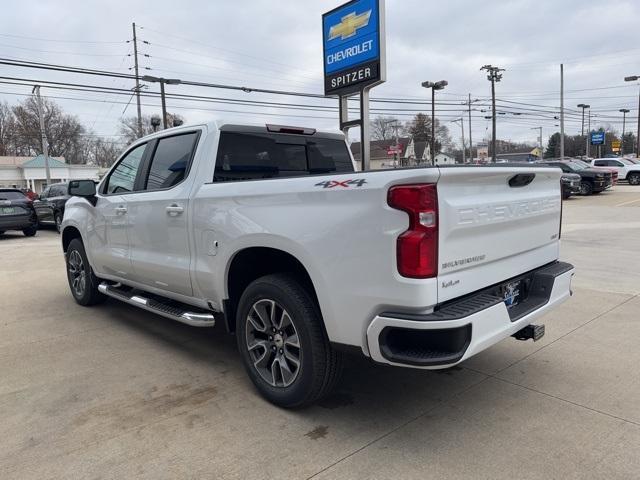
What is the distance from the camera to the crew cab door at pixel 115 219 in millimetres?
4855

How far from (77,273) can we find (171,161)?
285 centimetres

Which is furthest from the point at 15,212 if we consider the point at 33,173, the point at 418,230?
the point at 33,173

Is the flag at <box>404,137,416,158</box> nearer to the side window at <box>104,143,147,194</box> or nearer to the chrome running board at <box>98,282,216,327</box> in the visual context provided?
the side window at <box>104,143,147,194</box>

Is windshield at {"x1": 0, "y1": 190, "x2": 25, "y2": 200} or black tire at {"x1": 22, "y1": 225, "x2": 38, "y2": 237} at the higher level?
windshield at {"x1": 0, "y1": 190, "x2": 25, "y2": 200}

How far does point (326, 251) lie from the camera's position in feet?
9.23

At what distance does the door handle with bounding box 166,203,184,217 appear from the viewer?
3.96 meters

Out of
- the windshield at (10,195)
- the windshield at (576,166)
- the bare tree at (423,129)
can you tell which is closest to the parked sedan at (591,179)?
the windshield at (576,166)

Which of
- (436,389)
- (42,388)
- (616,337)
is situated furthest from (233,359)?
(616,337)

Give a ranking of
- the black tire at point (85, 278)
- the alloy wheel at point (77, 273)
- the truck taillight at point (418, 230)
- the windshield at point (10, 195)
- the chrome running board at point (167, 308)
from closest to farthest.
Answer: the truck taillight at point (418, 230), the chrome running board at point (167, 308), the black tire at point (85, 278), the alloy wheel at point (77, 273), the windshield at point (10, 195)

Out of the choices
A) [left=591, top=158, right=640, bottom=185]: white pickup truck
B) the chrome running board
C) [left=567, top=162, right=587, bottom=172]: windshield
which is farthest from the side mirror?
[left=591, top=158, right=640, bottom=185]: white pickup truck

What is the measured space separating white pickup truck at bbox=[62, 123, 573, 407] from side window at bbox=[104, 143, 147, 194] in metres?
0.06

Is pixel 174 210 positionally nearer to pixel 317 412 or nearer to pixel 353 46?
pixel 317 412

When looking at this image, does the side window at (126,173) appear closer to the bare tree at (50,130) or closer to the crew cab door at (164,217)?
the crew cab door at (164,217)

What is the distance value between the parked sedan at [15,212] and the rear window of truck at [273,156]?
13.7 m
